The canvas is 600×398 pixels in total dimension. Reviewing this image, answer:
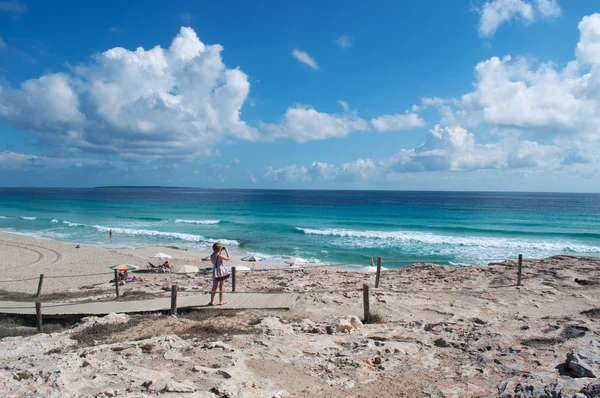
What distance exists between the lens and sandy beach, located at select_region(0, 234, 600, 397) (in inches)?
225

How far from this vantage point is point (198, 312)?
10445 mm

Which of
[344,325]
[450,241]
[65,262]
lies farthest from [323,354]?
[450,241]

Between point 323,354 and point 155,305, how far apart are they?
6029 millimetres

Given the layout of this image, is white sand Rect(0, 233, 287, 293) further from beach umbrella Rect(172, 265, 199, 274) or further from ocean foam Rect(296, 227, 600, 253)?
ocean foam Rect(296, 227, 600, 253)

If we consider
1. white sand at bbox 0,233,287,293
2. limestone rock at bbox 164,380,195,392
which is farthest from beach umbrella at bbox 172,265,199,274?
limestone rock at bbox 164,380,195,392

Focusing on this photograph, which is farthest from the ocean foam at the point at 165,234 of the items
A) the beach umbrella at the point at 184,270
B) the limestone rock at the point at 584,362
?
the limestone rock at the point at 584,362

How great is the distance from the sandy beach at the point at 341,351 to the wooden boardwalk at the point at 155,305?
18.8 inches

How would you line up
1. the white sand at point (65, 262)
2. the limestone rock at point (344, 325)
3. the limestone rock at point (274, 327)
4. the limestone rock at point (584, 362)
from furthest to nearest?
the white sand at point (65, 262) < the limestone rock at point (344, 325) < the limestone rock at point (274, 327) < the limestone rock at point (584, 362)

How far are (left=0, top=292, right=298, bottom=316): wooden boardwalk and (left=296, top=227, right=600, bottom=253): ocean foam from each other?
2108 cm

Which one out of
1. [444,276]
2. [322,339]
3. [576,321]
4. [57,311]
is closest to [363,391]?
[322,339]

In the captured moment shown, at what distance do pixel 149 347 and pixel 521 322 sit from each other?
27.9 ft

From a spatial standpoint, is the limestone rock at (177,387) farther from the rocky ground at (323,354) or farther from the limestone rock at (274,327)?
the limestone rock at (274,327)

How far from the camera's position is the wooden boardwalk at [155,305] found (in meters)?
10.7

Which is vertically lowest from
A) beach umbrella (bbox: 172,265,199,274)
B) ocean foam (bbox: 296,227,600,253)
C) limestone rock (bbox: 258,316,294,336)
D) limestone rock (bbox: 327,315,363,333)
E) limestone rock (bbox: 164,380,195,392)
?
beach umbrella (bbox: 172,265,199,274)
